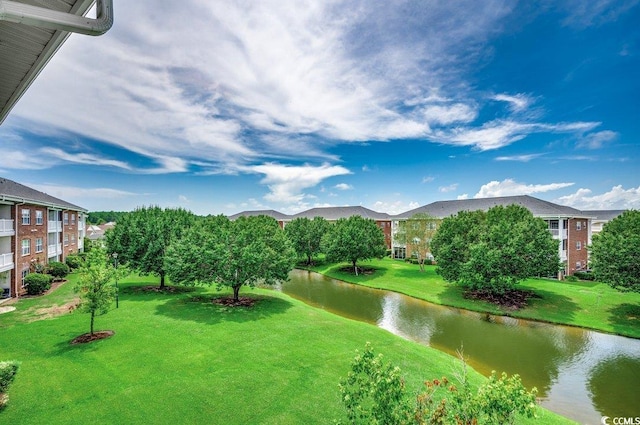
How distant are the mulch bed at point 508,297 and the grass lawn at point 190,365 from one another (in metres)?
14.8

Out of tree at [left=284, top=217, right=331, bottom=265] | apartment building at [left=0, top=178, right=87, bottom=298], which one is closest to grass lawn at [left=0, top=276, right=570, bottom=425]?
apartment building at [left=0, top=178, right=87, bottom=298]

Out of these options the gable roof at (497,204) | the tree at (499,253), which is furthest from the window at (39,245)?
the gable roof at (497,204)

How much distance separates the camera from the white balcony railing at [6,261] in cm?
2500

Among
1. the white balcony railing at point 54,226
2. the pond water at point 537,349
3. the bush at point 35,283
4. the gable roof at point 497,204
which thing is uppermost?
the gable roof at point 497,204

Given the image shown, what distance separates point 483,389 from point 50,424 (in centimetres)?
1354

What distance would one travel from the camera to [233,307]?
25703mm

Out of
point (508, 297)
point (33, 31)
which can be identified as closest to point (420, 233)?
point (508, 297)

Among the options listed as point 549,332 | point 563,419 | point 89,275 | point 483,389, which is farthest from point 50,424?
point 549,332

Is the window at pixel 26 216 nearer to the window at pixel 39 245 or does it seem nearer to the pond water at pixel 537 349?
the window at pixel 39 245

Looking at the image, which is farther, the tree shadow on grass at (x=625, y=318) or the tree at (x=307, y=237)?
the tree at (x=307, y=237)

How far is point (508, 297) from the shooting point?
3094 centimetres

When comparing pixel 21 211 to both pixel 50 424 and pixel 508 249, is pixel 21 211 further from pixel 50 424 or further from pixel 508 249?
pixel 508 249

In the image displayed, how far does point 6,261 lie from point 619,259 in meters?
50.8

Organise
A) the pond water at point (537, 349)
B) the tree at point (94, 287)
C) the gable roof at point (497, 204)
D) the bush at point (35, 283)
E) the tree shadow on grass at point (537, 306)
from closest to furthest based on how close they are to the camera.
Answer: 1. the pond water at point (537, 349)
2. the tree at point (94, 287)
3. the tree shadow on grass at point (537, 306)
4. the bush at point (35, 283)
5. the gable roof at point (497, 204)
